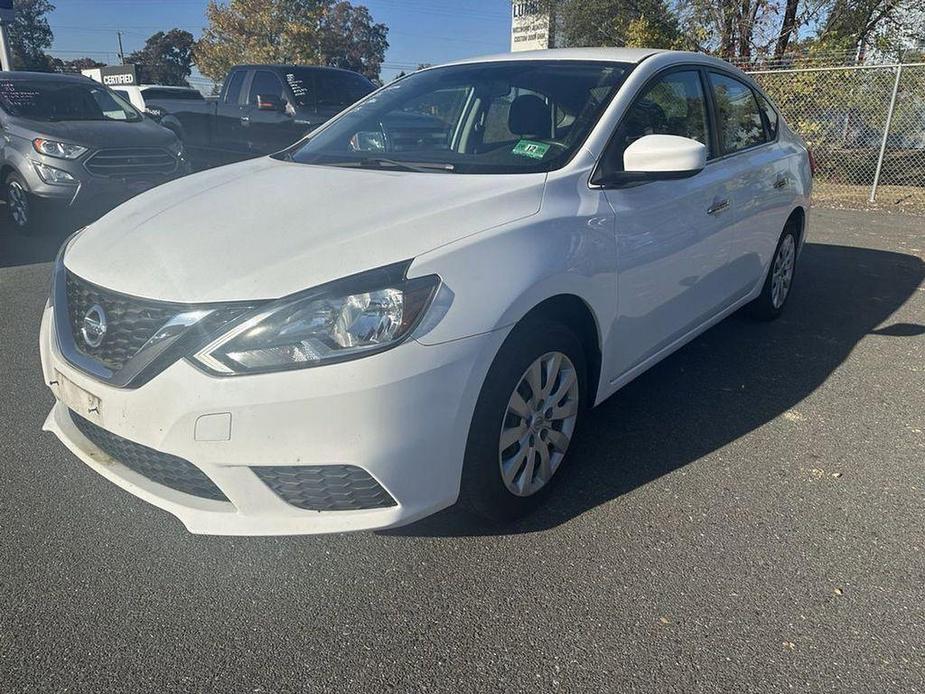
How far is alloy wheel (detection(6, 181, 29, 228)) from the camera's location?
24.1 ft

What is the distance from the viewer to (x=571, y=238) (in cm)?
256

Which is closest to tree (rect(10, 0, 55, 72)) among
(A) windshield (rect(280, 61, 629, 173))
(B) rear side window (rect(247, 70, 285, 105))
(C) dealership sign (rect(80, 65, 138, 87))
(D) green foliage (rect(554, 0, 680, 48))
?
(C) dealership sign (rect(80, 65, 138, 87))

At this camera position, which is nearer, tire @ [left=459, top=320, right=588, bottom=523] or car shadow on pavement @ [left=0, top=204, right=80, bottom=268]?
tire @ [left=459, top=320, right=588, bottom=523]

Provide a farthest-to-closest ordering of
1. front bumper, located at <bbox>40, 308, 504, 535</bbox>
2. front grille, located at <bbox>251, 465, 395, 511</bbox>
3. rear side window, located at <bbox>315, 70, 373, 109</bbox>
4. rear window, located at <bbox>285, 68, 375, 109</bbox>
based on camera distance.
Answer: rear side window, located at <bbox>315, 70, 373, 109</bbox> < rear window, located at <bbox>285, 68, 375, 109</bbox> < front grille, located at <bbox>251, 465, 395, 511</bbox> < front bumper, located at <bbox>40, 308, 504, 535</bbox>

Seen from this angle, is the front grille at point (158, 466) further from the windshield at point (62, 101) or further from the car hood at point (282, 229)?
the windshield at point (62, 101)

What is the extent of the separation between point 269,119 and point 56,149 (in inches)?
121

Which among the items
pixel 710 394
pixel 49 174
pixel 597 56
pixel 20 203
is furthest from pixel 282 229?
pixel 20 203

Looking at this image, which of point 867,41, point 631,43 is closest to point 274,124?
point 631,43

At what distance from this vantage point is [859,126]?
1159cm

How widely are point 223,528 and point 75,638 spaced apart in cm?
53

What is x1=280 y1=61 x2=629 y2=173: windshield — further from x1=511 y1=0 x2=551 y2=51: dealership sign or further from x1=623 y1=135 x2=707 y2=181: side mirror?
x1=511 y1=0 x2=551 y2=51: dealership sign

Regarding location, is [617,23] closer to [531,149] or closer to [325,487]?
[531,149]

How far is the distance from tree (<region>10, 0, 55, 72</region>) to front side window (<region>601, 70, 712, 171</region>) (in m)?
62.7

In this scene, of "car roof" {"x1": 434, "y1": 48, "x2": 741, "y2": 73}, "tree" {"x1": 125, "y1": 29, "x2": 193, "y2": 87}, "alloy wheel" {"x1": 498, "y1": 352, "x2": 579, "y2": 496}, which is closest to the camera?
"alloy wheel" {"x1": 498, "y1": 352, "x2": 579, "y2": 496}
